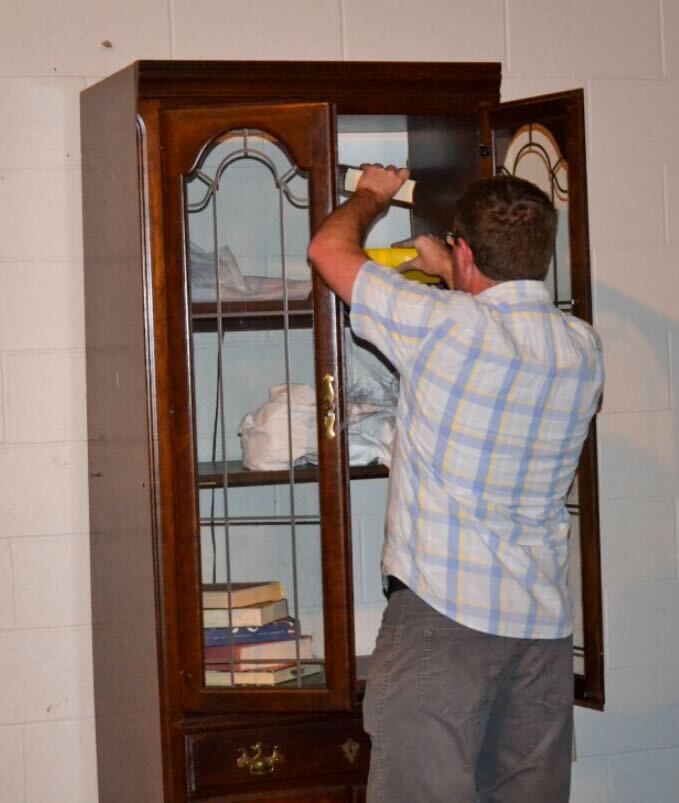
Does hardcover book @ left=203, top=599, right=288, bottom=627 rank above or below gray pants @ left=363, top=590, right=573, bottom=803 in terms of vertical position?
above

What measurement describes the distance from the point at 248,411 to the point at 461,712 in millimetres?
744

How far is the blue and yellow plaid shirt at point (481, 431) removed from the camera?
74.0 inches

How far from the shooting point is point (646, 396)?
2928 millimetres

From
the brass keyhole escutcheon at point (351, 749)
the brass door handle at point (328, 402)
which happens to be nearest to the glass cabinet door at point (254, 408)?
the brass door handle at point (328, 402)

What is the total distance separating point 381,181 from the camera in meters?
2.21

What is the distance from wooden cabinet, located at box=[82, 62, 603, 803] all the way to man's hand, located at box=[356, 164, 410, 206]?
0.09 metres

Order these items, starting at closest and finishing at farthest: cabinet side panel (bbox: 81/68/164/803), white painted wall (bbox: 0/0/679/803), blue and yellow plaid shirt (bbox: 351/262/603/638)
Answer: blue and yellow plaid shirt (bbox: 351/262/603/638) < cabinet side panel (bbox: 81/68/164/803) < white painted wall (bbox: 0/0/679/803)

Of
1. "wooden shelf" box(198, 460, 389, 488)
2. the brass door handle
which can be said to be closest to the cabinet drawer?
"wooden shelf" box(198, 460, 389, 488)

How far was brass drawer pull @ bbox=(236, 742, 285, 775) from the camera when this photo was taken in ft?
7.58

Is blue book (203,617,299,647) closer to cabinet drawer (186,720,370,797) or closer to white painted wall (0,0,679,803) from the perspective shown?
cabinet drawer (186,720,370,797)

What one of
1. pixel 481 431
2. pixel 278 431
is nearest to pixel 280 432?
pixel 278 431

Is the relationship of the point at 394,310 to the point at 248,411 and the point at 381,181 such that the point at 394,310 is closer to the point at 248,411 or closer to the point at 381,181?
the point at 381,181

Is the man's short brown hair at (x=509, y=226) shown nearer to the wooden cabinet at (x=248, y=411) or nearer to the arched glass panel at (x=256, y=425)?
the wooden cabinet at (x=248, y=411)

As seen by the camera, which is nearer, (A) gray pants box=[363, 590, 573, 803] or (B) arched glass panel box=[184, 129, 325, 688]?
(A) gray pants box=[363, 590, 573, 803]
